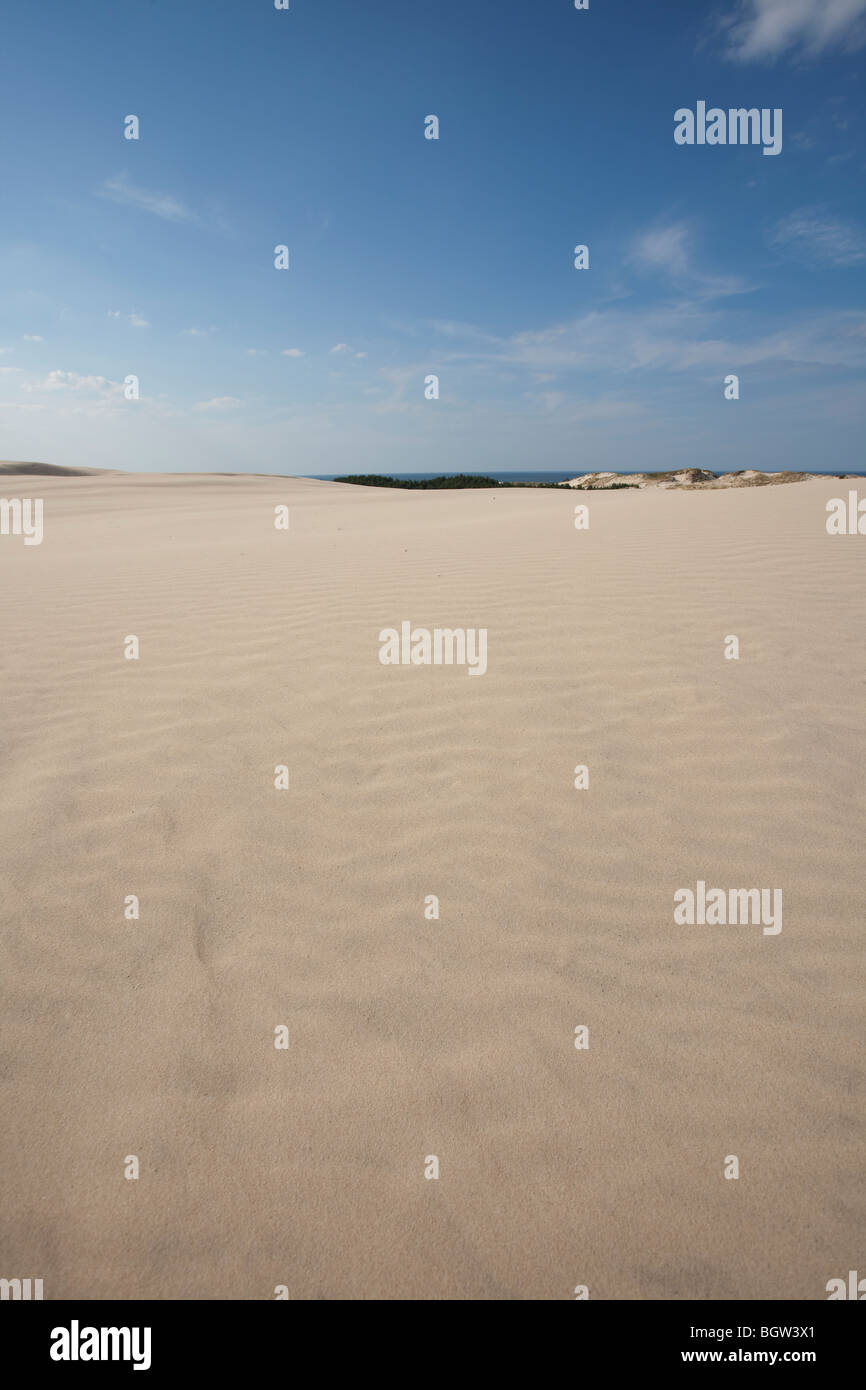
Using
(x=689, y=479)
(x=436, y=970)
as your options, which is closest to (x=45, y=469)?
(x=689, y=479)

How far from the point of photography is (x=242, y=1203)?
157cm

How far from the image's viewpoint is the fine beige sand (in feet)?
4.97

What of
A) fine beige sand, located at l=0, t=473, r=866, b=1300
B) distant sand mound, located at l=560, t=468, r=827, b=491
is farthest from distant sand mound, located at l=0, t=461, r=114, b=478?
fine beige sand, located at l=0, t=473, r=866, b=1300

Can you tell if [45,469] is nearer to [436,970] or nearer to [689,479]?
[689,479]

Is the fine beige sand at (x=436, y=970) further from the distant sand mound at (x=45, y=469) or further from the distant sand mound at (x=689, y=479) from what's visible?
the distant sand mound at (x=45, y=469)

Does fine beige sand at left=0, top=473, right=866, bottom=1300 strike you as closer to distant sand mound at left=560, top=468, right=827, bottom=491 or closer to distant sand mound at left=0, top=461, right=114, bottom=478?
distant sand mound at left=560, top=468, right=827, bottom=491

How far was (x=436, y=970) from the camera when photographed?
7.02 feet

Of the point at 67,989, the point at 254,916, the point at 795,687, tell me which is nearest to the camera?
the point at 67,989

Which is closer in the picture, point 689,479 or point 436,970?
point 436,970

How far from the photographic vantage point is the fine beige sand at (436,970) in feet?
4.97

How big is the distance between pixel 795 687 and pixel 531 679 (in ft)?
5.18

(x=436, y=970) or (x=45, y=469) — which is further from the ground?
(x=45, y=469)
